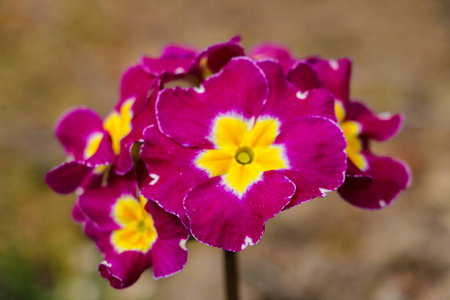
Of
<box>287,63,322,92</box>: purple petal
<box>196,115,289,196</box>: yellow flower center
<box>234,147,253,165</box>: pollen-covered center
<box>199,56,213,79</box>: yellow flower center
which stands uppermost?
<box>287,63,322,92</box>: purple petal

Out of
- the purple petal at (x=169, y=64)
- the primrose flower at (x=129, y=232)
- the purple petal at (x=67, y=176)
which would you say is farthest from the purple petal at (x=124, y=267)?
the purple petal at (x=169, y=64)

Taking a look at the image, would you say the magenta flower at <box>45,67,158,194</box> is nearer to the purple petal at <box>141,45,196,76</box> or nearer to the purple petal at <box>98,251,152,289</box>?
the purple petal at <box>141,45,196,76</box>

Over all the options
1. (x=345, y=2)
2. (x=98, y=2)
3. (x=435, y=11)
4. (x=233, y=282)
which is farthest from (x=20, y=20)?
(x=233, y=282)

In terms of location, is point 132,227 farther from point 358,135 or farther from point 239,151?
point 358,135

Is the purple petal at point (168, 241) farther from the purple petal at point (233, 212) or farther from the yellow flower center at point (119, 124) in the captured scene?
the yellow flower center at point (119, 124)

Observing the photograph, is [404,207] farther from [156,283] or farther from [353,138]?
[353,138]

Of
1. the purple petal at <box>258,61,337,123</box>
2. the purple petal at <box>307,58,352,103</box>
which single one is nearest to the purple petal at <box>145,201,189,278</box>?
the purple petal at <box>258,61,337,123</box>
